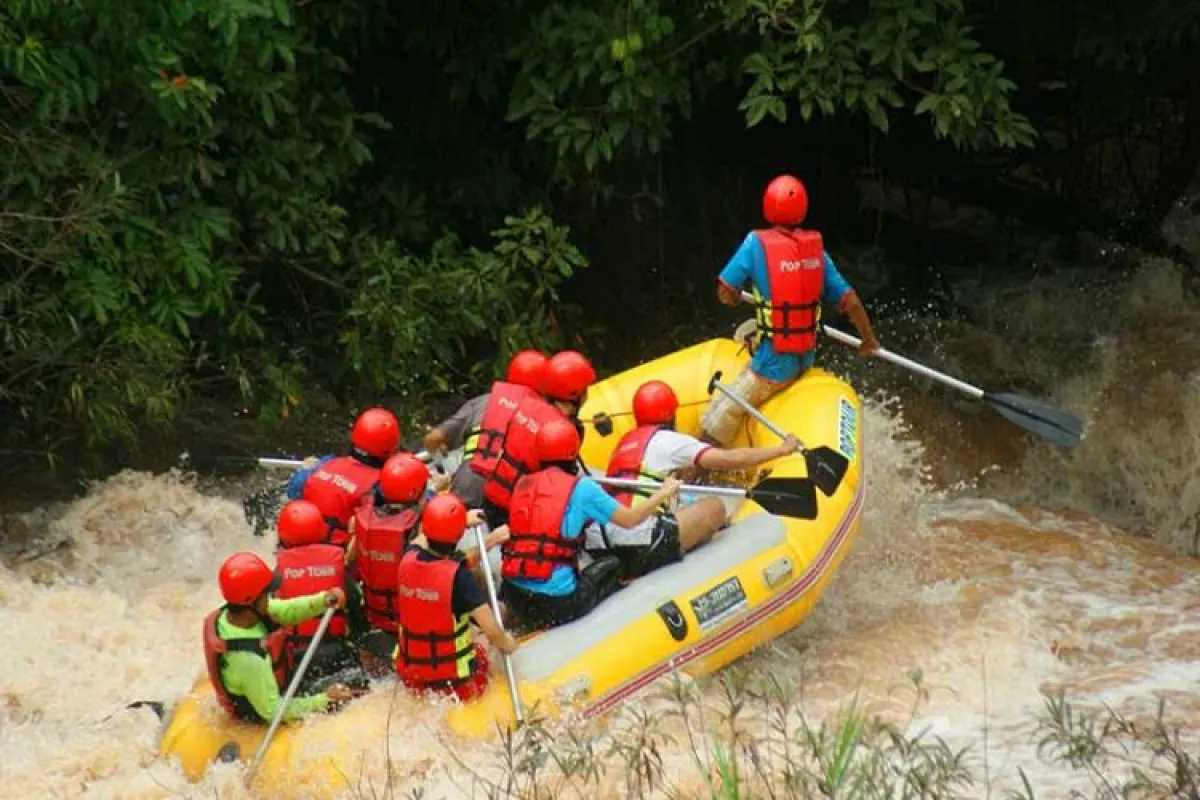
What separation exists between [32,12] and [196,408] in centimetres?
313

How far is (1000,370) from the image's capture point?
34.1 feet

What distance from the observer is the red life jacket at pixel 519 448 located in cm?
666

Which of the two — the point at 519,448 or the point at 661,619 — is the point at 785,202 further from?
the point at 661,619

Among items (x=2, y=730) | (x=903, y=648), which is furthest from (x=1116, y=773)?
(x=2, y=730)

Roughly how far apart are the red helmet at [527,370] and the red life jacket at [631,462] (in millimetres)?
485

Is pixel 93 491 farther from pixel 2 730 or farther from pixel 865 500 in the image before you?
pixel 865 500

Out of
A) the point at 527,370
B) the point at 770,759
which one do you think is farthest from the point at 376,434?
the point at 770,759

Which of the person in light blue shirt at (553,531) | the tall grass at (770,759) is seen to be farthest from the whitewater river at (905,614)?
the person in light blue shirt at (553,531)

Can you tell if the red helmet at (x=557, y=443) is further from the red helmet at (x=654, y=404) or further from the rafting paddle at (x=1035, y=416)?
the rafting paddle at (x=1035, y=416)

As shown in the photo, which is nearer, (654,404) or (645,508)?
(645,508)

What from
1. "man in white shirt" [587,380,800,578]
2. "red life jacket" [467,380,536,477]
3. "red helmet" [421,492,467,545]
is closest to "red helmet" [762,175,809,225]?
"man in white shirt" [587,380,800,578]

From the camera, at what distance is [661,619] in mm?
6363

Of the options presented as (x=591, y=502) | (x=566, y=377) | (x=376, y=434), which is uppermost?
(x=566, y=377)

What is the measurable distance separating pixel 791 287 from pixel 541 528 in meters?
1.99
